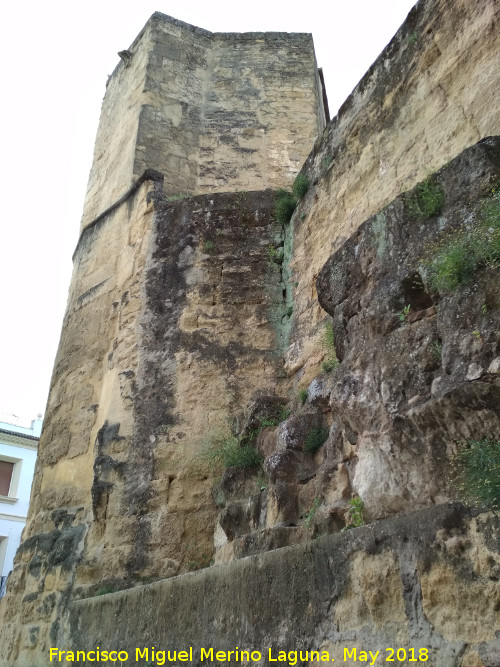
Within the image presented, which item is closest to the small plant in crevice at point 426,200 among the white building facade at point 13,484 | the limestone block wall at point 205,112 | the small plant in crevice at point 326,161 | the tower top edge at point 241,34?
the small plant in crevice at point 326,161

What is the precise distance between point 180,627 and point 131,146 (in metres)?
5.39

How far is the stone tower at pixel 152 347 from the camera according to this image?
4.63m

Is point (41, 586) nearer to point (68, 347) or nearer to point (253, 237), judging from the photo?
point (68, 347)

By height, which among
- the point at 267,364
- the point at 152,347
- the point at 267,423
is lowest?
the point at 267,423

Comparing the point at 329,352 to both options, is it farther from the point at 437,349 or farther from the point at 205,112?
the point at 205,112

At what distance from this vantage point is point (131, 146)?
23.0 ft

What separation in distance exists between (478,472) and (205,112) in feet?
21.2

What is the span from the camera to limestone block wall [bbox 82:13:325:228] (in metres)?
7.11

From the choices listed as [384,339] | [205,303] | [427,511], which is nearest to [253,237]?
[205,303]

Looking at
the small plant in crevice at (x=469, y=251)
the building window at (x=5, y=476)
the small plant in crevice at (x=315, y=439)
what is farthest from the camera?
the building window at (x=5, y=476)

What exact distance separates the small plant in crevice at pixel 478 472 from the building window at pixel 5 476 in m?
19.2

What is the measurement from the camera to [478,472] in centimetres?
212

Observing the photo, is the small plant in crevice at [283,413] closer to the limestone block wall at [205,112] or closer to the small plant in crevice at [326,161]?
the small plant in crevice at [326,161]

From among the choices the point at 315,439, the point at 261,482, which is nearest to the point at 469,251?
the point at 315,439
